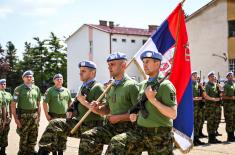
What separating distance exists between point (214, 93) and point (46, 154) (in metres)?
6.57

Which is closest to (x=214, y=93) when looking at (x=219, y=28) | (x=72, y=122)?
(x=72, y=122)

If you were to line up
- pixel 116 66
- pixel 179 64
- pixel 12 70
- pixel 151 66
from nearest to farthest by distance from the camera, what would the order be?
pixel 151 66, pixel 116 66, pixel 179 64, pixel 12 70

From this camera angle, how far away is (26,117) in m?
9.45

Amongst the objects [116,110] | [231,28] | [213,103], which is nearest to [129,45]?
[231,28]

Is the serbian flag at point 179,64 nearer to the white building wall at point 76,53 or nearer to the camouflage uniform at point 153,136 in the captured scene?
the camouflage uniform at point 153,136

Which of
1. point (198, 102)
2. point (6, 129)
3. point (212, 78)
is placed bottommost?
point (6, 129)

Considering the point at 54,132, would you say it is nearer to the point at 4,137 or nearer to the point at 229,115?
the point at 4,137

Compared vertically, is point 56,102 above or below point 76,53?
below

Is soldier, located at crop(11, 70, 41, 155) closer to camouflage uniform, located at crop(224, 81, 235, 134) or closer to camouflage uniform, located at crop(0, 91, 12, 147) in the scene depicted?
camouflage uniform, located at crop(0, 91, 12, 147)

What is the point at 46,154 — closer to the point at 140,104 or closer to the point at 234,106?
the point at 140,104

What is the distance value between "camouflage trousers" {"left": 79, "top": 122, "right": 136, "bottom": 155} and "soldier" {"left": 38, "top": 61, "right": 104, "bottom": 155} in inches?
24.2

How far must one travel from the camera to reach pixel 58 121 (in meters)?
7.14

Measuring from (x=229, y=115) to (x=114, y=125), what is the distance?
7.18 metres

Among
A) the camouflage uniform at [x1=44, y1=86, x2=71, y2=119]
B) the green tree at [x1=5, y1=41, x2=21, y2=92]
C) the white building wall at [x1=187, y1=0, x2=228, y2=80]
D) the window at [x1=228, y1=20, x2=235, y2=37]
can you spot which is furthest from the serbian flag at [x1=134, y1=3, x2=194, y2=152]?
the green tree at [x1=5, y1=41, x2=21, y2=92]
